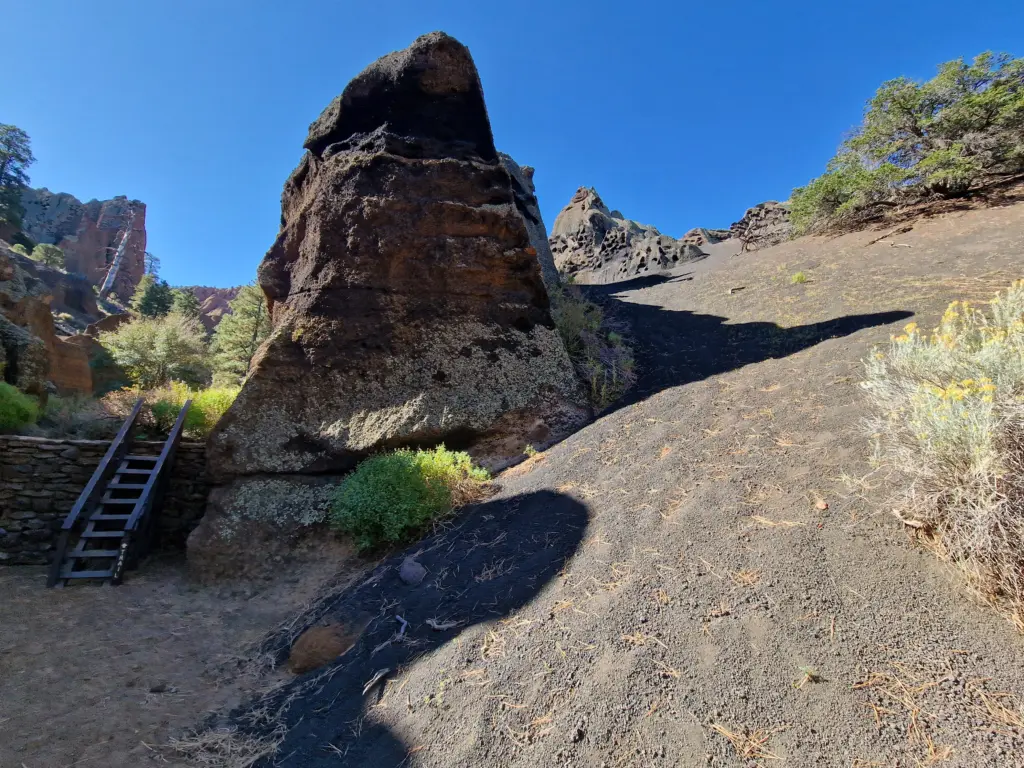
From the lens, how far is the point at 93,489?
5949 millimetres

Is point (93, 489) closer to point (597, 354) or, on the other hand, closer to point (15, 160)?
point (597, 354)

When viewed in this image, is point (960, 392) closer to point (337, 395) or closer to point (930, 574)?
point (930, 574)

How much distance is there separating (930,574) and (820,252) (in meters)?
14.5

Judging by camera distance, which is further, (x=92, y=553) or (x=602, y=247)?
(x=602, y=247)

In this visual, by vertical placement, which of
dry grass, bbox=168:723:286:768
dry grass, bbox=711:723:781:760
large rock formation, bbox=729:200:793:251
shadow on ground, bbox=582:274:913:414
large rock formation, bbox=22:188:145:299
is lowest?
large rock formation, bbox=22:188:145:299

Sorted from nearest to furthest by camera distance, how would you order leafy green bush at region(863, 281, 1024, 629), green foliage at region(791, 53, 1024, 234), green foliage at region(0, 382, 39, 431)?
leafy green bush at region(863, 281, 1024, 629) < green foliage at region(0, 382, 39, 431) < green foliage at region(791, 53, 1024, 234)

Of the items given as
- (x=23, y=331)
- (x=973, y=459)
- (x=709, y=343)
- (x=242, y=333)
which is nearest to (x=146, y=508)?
(x=23, y=331)

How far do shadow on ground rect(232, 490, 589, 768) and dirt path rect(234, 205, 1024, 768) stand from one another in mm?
17

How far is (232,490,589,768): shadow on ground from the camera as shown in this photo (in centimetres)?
253

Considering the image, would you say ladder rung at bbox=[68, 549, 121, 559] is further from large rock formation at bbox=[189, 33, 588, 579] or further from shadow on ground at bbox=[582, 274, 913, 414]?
shadow on ground at bbox=[582, 274, 913, 414]

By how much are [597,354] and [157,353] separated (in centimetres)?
1538

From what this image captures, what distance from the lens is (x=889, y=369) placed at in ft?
13.8

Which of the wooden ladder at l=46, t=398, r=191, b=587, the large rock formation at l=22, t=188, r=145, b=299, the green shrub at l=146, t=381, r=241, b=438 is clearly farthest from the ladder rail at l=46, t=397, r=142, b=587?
the large rock formation at l=22, t=188, r=145, b=299

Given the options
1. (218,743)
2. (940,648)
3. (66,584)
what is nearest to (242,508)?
(66,584)
